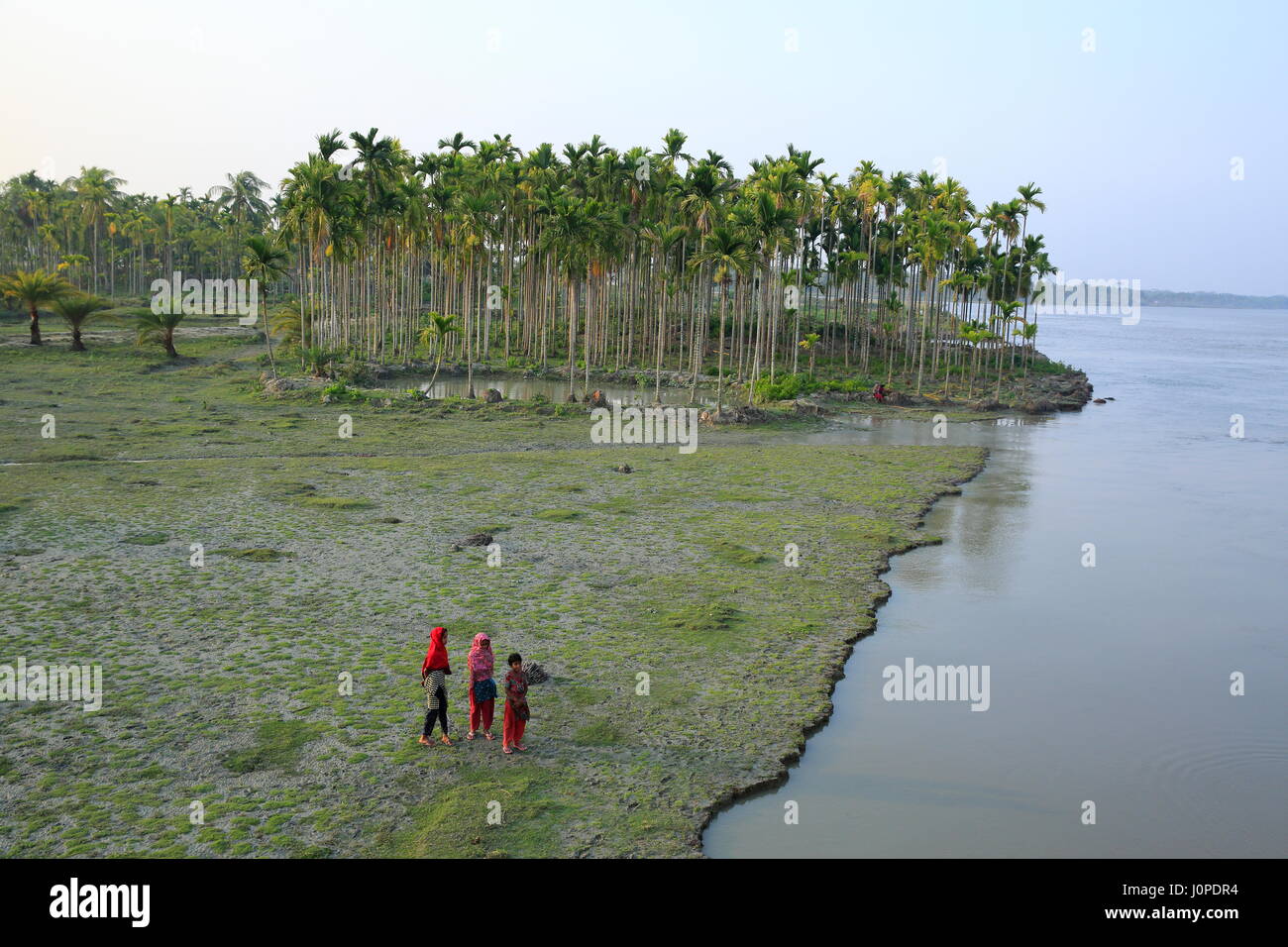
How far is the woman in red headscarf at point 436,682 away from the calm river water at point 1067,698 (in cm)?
439

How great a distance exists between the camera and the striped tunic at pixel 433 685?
14.5 metres

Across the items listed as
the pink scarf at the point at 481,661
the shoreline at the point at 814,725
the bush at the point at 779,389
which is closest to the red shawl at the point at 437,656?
the pink scarf at the point at 481,661

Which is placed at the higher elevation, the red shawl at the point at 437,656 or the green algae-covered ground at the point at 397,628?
the red shawl at the point at 437,656

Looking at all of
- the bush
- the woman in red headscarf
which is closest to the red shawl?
the woman in red headscarf

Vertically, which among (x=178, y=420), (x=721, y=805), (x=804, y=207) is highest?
(x=804, y=207)

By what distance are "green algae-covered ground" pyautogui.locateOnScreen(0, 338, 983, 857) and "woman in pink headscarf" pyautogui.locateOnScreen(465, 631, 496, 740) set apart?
373 mm

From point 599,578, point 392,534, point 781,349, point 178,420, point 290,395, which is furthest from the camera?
point 781,349

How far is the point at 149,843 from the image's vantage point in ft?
39.2

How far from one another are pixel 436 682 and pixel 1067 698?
12.4 metres

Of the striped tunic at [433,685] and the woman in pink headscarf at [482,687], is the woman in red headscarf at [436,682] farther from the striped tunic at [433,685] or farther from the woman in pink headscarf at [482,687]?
the woman in pink headscarf at [482,687]

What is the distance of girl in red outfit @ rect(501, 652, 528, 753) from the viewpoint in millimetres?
14605

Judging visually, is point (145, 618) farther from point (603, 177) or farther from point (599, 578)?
point (603, 177)
